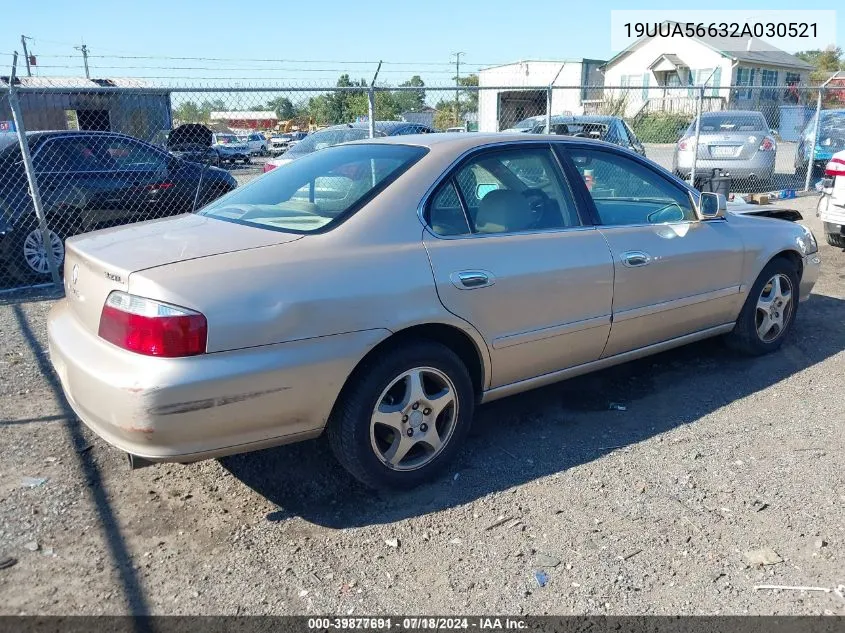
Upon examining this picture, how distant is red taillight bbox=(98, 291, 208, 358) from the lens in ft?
8.66

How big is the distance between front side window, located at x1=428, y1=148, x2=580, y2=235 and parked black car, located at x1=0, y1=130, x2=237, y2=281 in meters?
5.09

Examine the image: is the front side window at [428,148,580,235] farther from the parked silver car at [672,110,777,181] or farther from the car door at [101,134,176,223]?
the parked silver car at [672,110,777,181]

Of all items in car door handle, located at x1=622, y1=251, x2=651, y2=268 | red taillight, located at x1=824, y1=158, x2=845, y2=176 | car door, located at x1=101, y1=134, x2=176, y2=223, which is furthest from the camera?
red taillight, located at x1=824, y1=158, x2=845, y2=176

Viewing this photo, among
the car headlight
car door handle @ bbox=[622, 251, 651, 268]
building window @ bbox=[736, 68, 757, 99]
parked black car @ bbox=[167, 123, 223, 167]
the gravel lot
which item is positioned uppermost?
building window @ bbox=[736, 68, 757, 99]

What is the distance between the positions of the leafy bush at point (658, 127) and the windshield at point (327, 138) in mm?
18953

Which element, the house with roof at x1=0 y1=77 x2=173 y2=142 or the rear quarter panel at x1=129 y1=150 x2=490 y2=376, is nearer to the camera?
the rear quarter panel at x1=129 y1=150 x2=490 y2=376

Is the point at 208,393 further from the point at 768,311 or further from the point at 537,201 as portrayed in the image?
the point at 768,311

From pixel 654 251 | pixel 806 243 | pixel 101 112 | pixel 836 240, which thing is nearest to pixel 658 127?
pixel 836 240

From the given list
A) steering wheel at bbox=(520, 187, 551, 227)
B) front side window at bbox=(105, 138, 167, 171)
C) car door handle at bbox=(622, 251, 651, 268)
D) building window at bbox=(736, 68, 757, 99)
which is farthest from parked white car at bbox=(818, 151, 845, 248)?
building window at bbox=(736, 68, 757, 99)

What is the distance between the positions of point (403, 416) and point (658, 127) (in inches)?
1070

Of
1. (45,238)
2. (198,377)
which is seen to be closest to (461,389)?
(198,377)

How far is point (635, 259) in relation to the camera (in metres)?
4.01

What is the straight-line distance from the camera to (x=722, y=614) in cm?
257

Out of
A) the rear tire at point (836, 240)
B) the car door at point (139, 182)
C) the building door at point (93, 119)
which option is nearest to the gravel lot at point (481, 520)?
the car door at point (139, 182)
